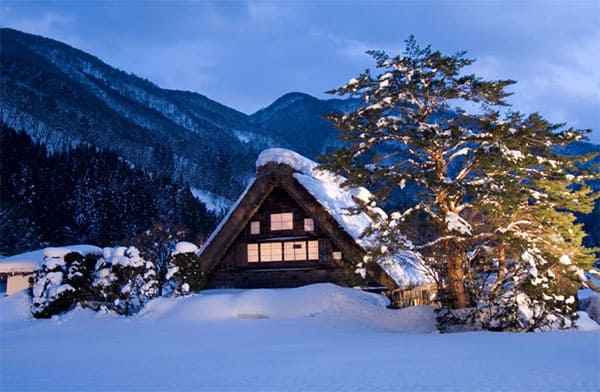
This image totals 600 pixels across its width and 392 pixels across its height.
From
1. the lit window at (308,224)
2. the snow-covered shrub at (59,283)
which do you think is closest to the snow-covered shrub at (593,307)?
the lit window at (308,224)

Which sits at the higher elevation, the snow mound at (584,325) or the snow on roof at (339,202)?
the snow on roof at (339,202)

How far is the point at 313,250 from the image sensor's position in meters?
21.0

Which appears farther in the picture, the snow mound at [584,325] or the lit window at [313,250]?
the lit window at [313,250]

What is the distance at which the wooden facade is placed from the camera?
20531mm

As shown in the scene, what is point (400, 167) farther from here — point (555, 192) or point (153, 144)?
point (153, 144)

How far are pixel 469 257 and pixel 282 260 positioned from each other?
10098mm

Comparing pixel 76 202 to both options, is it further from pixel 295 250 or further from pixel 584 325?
pixel 584 325

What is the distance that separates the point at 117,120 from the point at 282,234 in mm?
104102

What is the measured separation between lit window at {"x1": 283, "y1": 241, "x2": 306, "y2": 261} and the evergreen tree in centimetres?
811

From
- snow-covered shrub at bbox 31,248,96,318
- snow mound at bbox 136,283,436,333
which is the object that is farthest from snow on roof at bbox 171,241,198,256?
snow-covered shrub at bbox 31,248,96,318

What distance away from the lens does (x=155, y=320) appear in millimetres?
15117

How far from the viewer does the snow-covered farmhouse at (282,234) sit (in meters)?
20.2

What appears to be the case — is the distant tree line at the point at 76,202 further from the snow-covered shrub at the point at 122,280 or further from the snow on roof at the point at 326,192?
the snow-covered shrub at the point at 122,280

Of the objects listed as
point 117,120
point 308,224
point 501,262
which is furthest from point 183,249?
point 117,120
